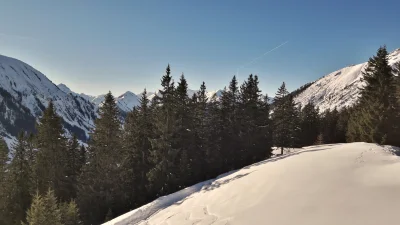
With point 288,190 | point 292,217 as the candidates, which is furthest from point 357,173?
point 292,217

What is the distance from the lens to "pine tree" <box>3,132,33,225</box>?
31.8m

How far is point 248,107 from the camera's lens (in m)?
38.6

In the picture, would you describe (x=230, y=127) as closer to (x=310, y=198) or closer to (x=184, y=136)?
(x=184, y=136)

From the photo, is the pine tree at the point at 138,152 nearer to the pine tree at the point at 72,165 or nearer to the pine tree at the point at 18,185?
the pine tree at the point at 72,165

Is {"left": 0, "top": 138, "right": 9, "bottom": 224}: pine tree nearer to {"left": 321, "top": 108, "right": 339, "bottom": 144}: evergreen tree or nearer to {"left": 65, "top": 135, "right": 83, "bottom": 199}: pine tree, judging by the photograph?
{"left": 65, "top": 135, "right": 83, "bottom": 199}: pine tree

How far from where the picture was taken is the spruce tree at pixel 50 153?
3316 cm

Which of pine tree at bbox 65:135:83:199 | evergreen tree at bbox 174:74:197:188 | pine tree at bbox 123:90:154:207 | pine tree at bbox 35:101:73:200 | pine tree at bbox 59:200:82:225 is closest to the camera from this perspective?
pine tree at bbox 59:200:82:225

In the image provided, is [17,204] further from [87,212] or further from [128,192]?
[128,192]

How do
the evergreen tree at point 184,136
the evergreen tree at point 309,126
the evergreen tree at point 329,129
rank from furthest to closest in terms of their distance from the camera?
the evergreen tree at point 309,126
the evergreen tree at point 329,129
the evergreen tree at point 184,136

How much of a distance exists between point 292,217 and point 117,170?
77.9 ft

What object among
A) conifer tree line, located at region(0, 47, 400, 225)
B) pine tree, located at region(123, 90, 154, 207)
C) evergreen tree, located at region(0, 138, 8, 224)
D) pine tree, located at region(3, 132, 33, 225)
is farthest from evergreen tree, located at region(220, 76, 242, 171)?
evergreen tree, located at region(0, 138, 8, 224)

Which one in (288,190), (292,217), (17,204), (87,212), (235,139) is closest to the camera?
(292,217)

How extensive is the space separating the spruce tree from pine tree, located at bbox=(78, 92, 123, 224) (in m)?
5.00

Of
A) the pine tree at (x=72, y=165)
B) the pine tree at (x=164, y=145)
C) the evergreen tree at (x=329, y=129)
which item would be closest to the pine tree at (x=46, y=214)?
the pine tree at (x=164, y=145)
